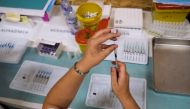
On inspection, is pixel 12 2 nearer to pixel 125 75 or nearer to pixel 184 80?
pixel 125 75

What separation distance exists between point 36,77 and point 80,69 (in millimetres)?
363

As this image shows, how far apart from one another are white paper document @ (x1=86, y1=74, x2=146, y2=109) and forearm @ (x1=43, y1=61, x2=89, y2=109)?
163mm

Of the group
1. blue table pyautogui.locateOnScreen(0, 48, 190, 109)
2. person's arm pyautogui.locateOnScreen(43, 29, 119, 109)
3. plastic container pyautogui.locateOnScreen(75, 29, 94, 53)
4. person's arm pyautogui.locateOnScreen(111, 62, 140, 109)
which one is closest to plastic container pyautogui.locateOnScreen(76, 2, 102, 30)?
plastic container pyautogui.locateOnScreen(75, 29, 94, 53)

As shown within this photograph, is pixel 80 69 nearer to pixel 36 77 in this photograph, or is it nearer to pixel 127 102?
pixel 127 102

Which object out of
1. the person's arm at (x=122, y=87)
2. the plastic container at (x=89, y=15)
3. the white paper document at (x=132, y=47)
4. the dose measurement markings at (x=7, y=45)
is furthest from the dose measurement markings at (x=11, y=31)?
the person's arm at (x=122, y=87)

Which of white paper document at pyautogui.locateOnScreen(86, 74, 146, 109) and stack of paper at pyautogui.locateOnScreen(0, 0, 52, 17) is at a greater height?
stack of paper at pyautogui.locateOnScreen(0, 0, 52, 17)

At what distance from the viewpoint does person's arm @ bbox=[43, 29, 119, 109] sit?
71cm

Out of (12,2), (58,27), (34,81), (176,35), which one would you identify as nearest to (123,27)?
(176,35)

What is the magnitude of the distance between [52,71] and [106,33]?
41 centimetres

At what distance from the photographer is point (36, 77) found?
101 cm

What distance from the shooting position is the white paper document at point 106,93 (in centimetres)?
87

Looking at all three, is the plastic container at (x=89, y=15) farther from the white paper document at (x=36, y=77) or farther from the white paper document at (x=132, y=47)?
the white paper document at (x=36, y=77)

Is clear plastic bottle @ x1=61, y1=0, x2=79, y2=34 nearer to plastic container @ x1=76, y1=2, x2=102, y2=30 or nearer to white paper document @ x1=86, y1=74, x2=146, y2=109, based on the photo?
plastic container @ x1=76, y1=2, x2=102, y2=30

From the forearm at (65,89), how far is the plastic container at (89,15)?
0.34m
